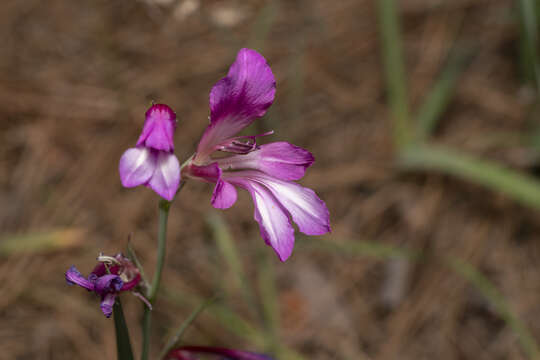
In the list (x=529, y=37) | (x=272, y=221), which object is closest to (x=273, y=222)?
(x=272, y=221)

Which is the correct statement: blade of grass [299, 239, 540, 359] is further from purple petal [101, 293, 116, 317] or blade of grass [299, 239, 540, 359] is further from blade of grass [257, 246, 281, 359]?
purple petal [101, 293, 116, 317]

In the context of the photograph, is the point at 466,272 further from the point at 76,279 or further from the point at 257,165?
the point at 76,279

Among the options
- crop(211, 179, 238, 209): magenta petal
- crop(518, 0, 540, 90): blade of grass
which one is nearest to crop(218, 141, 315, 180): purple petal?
crop(211, 179, 238, 209): magenta petal

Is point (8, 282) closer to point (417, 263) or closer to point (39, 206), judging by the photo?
point (39, 206)

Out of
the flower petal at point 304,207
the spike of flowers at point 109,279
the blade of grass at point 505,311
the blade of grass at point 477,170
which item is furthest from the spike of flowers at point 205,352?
the blade of grass at point 477,170

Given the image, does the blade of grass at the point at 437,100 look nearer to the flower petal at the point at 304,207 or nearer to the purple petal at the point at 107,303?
the flower petal at the point at 304,207

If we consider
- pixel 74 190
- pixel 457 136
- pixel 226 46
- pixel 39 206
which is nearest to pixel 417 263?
pixel 457 136

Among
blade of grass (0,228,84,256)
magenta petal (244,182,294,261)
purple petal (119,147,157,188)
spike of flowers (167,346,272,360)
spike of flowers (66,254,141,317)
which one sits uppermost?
purple petal (119,147,157,188)

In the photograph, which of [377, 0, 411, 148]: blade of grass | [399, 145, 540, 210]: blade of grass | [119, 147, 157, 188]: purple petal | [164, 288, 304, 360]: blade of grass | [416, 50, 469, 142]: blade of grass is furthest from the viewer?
[416, 50, 469, 142]: blade of grass
